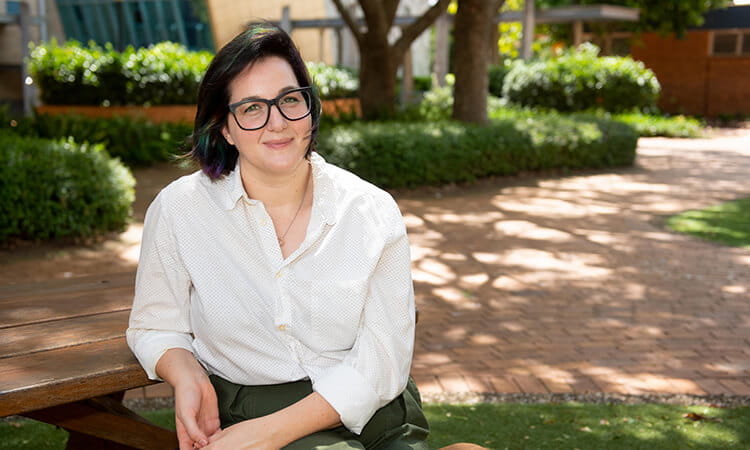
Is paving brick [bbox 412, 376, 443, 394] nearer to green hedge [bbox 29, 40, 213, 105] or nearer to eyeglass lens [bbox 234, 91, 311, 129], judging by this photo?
eyeglass lens [bbox 234, 91, 311, 129]

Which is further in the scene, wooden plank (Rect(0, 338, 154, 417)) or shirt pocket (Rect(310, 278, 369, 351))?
shirt pocket (Rect(310, 278, 369, 351))

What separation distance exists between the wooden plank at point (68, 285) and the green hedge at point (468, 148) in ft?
22.6

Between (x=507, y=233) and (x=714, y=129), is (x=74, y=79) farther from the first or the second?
(x=714, y=129)

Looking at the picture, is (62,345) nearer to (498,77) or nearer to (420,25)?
(420,25)

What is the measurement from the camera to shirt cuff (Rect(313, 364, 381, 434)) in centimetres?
205

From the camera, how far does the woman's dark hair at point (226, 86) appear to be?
7.02ft

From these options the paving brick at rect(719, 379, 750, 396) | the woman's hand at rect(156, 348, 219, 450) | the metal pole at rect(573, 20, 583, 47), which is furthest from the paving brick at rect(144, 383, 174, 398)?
the metal pole at rect(573, 20, 583, 47)

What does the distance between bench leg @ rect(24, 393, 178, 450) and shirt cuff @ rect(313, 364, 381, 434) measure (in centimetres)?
67

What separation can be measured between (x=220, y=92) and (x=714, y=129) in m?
20.5

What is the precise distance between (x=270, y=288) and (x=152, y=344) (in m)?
0.34

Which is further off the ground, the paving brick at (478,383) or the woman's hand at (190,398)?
the woman's hand at (190,398)

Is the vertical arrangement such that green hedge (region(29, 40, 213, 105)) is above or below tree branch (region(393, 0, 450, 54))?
below

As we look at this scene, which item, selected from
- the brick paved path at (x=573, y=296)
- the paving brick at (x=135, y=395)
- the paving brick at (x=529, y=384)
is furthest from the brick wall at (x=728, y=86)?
the paving brick at (x=135, y=395)

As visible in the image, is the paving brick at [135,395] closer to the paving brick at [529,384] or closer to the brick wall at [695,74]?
the paving brick at [529,384]
